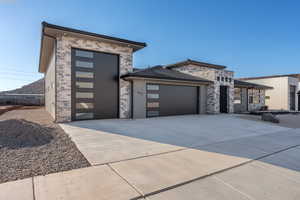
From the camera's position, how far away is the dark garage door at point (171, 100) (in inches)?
433

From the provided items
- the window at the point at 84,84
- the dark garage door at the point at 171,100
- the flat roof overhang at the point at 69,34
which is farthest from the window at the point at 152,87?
the window at the point at 84,84

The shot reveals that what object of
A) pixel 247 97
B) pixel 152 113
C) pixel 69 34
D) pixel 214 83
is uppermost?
pixel 69 34

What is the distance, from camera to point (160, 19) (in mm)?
12000

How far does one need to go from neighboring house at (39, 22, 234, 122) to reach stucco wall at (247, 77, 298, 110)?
14105 mm

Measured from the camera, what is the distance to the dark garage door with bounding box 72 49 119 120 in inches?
344

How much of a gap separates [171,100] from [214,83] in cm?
436

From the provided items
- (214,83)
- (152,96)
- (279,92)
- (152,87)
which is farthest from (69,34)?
(279,92)

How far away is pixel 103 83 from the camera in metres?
9.48

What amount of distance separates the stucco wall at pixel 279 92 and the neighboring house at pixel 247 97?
4.58 m

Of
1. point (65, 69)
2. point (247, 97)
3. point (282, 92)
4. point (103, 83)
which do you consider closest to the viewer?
point (65, 69)

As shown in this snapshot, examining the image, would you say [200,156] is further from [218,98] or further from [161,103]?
[218,98]

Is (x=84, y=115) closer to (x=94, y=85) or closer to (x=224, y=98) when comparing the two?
(x=94, y=85)

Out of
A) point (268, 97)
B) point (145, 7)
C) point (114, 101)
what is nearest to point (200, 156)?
point (114, 101)

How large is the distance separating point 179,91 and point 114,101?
17.2 feet
